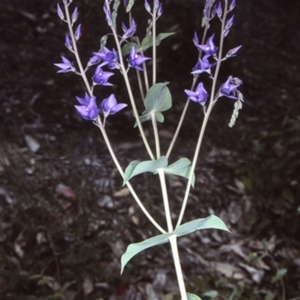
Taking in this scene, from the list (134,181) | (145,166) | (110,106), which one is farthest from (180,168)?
(134,181)

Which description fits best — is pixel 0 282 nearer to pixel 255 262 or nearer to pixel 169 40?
pixel 255 262

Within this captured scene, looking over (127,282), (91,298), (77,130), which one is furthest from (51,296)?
(77,130)

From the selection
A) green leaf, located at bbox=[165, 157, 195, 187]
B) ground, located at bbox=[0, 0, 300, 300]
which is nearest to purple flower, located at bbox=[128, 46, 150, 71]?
green leaf, located at bbox=[165, 157, 195, 187]

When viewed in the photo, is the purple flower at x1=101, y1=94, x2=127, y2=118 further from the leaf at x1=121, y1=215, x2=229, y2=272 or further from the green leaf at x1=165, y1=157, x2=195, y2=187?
the leaf at x1=121, y1=215, x2=229, y2=272

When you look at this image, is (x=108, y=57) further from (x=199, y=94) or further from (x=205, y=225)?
(x=205, y=225)

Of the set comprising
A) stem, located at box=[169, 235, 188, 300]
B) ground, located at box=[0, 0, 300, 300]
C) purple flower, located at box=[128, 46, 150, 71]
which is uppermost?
purple flower, located at box=[128, 46, 150, 71]

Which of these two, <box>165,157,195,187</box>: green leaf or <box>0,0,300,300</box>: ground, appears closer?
<box>165,157,195,187</box>: green leaf

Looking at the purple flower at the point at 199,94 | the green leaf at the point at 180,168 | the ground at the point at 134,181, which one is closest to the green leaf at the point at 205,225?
the green leaf at the point at 180,168

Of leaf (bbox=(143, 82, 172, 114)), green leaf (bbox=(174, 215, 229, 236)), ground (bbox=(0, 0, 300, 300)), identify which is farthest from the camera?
ground (bbox=(0, 0, 300, 300))

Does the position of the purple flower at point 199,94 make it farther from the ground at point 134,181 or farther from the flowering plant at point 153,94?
the ground at point 134,181
